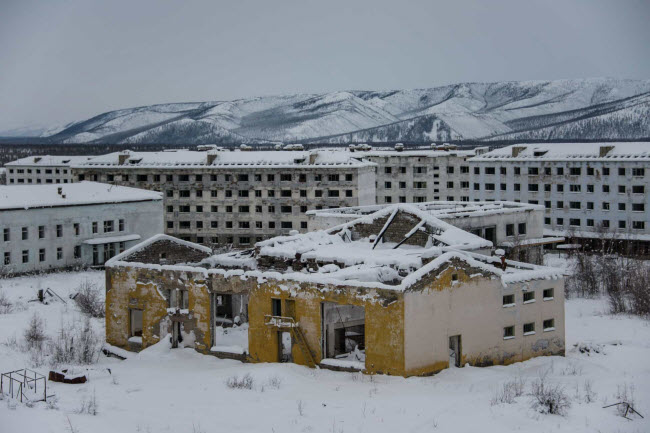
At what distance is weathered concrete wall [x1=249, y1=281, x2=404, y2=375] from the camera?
34.6 meters

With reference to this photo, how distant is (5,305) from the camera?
5359 centimetres

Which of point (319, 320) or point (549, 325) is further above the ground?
point (319, 320)

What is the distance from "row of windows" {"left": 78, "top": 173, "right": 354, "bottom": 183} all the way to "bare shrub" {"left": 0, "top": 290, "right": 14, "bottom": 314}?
38.0 metres

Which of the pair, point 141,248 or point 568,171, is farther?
point 568,171

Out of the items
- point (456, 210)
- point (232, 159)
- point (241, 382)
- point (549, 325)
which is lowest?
point (241, 382)

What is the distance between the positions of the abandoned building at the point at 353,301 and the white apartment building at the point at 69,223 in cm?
2446

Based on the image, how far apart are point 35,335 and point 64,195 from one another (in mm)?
29349

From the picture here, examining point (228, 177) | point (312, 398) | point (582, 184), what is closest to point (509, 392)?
point (312, 398)

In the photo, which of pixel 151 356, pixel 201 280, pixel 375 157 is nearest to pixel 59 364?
pixel 151 356

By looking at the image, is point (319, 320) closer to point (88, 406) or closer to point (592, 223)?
point (88, 406)

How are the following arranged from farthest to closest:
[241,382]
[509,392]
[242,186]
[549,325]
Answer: [242,186]
[549,325]
[241,382]
[509,392]

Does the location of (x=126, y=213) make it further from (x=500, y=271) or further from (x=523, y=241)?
(x=500, y=271)

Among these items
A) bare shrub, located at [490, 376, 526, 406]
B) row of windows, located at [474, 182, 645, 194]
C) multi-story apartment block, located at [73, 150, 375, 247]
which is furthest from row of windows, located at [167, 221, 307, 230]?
bare shrub, located at [490, 376, 526, 406]

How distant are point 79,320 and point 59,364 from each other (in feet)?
44.9
